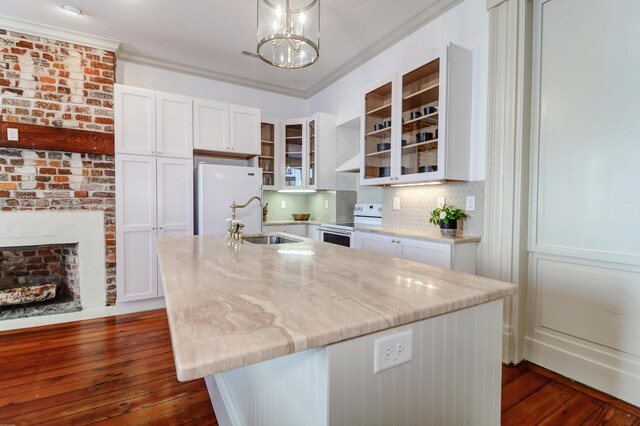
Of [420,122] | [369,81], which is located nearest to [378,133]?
[420,122]

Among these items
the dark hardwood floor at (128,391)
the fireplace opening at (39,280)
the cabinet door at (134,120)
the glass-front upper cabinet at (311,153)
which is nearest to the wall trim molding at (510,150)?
the dark hardwood floor at (128,391)

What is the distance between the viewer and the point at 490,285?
3.39ft

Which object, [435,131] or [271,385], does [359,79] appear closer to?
[435,131]

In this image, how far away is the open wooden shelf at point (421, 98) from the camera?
259 cm

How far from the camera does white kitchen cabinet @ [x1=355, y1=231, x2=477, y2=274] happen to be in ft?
7.48

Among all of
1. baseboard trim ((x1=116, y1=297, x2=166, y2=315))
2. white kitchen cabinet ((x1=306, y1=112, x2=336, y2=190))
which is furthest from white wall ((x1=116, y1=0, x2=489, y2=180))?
baseboard trim ((x1=116, y1=297, x2=166, y2=315))

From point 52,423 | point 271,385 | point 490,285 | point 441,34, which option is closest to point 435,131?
point 441,34

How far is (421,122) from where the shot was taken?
275 cm

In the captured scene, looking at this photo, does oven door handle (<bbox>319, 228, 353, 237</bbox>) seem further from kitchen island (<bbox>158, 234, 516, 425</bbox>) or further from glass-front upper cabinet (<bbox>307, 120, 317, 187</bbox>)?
kitchen island (<bbox>158, 234, 516, 425</bbox>)

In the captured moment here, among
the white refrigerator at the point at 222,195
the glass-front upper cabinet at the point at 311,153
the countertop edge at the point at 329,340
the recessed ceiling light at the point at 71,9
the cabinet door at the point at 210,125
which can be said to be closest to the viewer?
the countertop edge at the point at 329,340

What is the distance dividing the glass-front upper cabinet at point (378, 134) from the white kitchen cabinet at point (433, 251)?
0.66 meters

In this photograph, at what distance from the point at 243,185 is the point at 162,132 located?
1.01 m

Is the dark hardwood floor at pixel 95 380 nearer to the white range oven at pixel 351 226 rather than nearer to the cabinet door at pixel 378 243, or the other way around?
the cabinet door at pixel 378 243

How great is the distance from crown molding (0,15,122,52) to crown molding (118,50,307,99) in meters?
0.27
